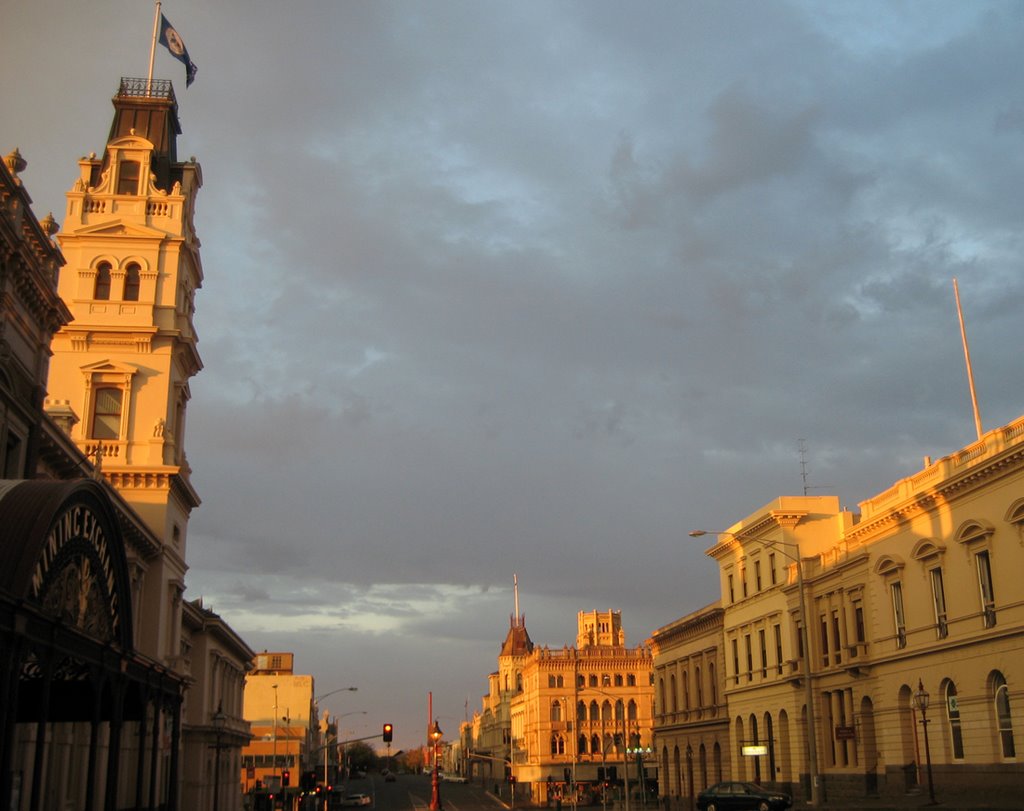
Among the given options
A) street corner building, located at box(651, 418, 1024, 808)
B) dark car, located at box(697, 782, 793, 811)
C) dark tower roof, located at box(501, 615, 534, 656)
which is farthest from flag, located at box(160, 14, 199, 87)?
Answer: dark tower roof, located at box(501, 615, 534, 656)

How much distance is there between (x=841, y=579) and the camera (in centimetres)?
5169

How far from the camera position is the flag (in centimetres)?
4997

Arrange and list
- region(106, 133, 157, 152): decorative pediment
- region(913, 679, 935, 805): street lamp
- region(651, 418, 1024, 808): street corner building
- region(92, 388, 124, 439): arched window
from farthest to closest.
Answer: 1. region(106, 133, 157, 152): decorative pediment
2. region(92, 388, 124, 439): arched window
3. region(913, 679, 935, 805): street lamp
4. region(651, 418, 1024, 808): street corner building

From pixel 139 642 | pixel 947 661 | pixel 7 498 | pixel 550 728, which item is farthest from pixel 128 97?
pixel 550 728

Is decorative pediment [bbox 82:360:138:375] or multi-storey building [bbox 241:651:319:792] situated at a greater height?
decorative pediment [bbox 82:360:138:375]

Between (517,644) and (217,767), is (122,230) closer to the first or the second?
(217,767)

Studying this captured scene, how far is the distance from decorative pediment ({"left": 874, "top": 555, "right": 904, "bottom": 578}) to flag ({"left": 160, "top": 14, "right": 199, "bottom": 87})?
39.2 m

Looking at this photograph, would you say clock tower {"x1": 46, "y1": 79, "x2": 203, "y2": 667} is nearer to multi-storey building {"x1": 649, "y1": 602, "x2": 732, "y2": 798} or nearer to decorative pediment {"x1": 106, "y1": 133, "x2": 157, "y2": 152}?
decorative pediment {"x1": 106, "y1": 133, "x2": 157, "y2": 152}

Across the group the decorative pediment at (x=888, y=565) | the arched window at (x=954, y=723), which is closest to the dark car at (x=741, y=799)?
the arched window at (x=954, y=723)

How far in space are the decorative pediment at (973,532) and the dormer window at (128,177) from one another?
3884 centimetres

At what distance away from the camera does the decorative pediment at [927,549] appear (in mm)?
41969

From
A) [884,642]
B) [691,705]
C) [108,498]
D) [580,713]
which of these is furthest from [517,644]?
[108,498]

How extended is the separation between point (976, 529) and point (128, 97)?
43.5 meters

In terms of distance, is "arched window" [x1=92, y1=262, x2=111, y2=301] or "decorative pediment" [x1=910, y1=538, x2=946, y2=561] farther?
"arched window" [x1=92, y1=262, x2=111, y2=301]
